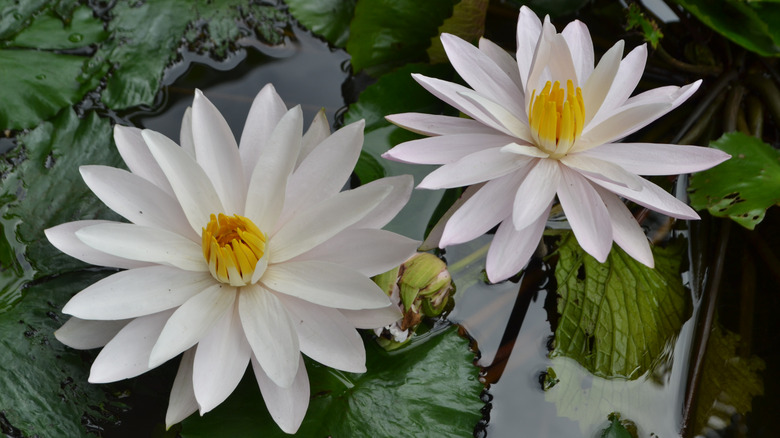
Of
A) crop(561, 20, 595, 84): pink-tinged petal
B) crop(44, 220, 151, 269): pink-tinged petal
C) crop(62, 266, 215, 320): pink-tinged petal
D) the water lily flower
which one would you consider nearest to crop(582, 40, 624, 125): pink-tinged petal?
the water lily flower

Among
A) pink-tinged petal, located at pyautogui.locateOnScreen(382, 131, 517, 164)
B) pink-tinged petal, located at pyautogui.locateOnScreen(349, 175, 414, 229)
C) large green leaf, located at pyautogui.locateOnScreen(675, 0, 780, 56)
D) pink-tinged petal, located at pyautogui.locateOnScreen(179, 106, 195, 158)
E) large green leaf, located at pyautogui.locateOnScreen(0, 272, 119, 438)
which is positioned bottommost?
large green leaf, located at pyautogui.locateOnScreen(0, 272, 119, 438)

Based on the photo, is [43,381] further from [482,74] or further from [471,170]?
[482,74]

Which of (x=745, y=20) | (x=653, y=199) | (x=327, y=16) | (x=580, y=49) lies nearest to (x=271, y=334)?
(x=653, y=199)

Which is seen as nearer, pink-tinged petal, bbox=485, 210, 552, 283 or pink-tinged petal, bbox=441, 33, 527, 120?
pink-tinged petal, bbox=485, 210, 552, 283

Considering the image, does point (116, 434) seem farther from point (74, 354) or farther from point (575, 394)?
point (575, 394)

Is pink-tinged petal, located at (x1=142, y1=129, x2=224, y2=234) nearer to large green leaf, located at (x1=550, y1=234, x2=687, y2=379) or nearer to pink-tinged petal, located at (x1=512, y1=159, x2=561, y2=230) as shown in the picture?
pink-tinged petal, located at (x1=512, y1=159, x2=561, y2=230)
